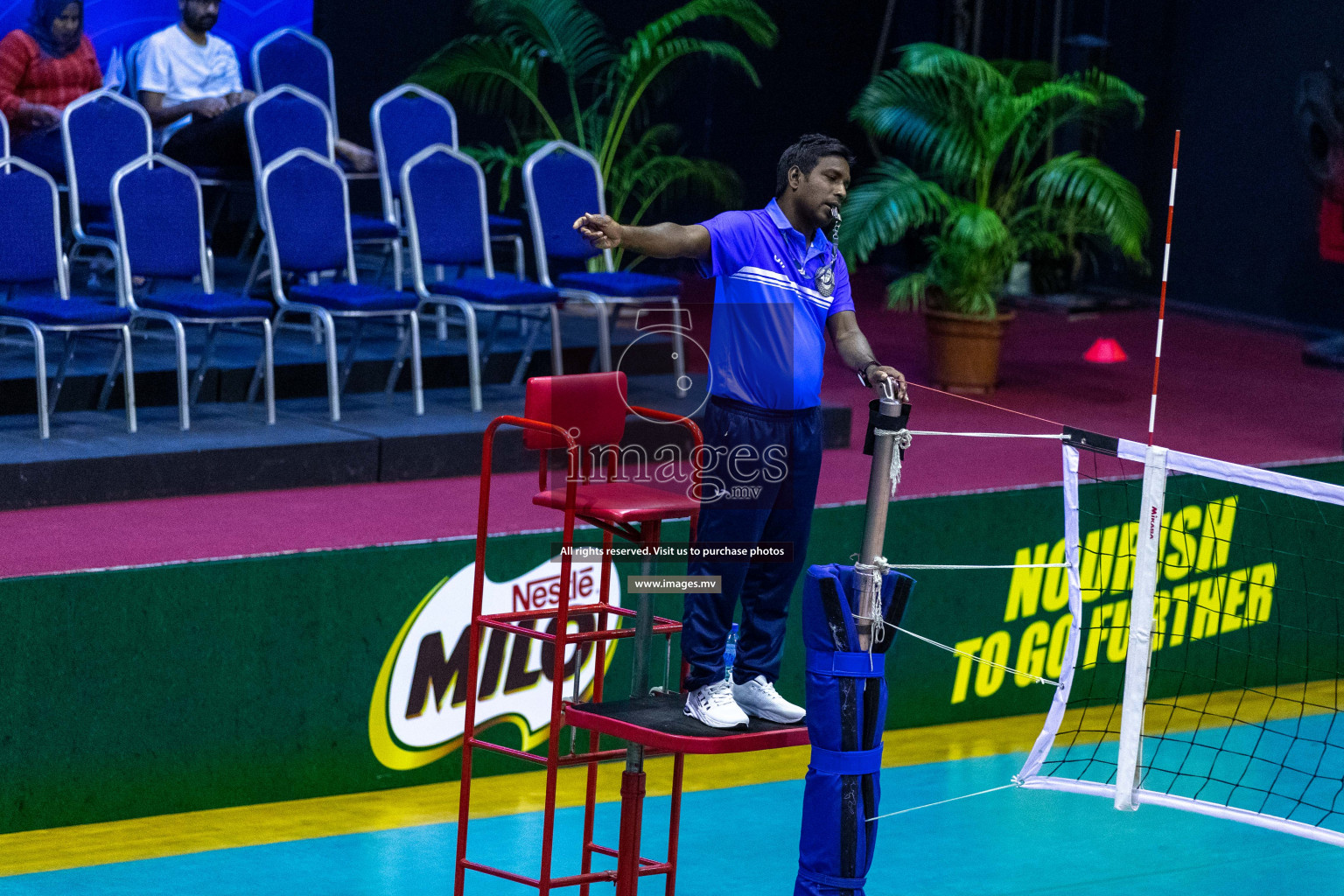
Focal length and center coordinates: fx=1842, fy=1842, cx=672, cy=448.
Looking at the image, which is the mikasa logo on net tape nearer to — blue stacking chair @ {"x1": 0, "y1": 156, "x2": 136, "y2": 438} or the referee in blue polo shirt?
blue stacking chair @ {"x1": 0, "y1": 156, "x2": 136, "y2": 438}

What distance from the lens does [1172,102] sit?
12.9 m

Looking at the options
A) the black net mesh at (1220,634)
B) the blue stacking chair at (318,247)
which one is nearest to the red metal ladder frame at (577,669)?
the black net mesh at (1220,634)

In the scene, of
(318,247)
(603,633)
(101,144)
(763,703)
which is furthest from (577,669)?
(101,144)

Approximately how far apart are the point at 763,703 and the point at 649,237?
3.64 feet

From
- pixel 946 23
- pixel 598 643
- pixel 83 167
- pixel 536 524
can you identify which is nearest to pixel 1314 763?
pixel 536 524

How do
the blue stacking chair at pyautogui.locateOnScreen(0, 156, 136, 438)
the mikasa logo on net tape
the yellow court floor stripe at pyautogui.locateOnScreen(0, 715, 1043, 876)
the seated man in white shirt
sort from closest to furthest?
1. the yellow court floor stripe at pyautogui.locateOnScreen(0, 715, 1043, 876)
2. the mikasa logo on net tape
3. the blue stacking chair at pyautogui.locateOnScreen(0, 156, 136, 438)
4. the seated man in white shirt

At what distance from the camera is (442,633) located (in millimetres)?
6336

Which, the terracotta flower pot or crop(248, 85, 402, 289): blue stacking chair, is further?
the terracotta flower pot

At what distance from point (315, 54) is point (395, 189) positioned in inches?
34.8

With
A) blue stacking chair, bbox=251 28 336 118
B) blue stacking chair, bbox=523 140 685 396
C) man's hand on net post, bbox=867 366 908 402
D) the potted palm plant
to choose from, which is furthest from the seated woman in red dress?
man's hand on net post, bbox=867 366 908 402

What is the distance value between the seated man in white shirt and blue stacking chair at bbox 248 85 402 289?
18 centimetres

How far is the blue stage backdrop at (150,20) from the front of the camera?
354 inches

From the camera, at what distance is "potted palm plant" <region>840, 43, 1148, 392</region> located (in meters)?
9.71

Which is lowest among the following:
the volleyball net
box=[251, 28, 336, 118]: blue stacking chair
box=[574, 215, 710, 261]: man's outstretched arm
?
the volleyball net
